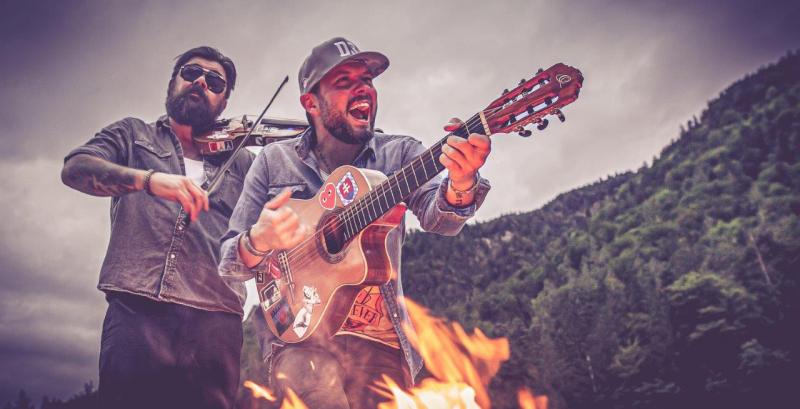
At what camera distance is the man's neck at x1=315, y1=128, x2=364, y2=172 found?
3.82 meters

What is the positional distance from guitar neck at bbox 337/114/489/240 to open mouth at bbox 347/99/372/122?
65 cm

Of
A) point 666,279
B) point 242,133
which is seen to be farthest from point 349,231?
point 666,279

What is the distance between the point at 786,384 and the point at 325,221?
56169mm

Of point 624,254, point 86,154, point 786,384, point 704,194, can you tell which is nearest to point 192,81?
point 86,154

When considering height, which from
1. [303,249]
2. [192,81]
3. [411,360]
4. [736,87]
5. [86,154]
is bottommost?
[411,360]

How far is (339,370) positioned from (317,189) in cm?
131

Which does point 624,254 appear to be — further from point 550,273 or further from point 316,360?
point 316,360

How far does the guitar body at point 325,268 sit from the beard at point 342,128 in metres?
0.33

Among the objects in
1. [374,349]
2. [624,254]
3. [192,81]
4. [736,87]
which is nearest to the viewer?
[374,349]

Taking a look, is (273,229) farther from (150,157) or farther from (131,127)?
(131,127)

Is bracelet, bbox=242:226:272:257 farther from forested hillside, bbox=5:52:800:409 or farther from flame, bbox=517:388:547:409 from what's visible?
flame, bbox=517:388:547:409

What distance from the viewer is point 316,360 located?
3.03 m

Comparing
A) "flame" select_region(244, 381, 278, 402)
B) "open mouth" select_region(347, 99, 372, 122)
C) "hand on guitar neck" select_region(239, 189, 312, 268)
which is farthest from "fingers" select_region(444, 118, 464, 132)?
"flame" select_region(244, 381, 278, 402)

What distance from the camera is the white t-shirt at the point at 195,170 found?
4.28 meters
